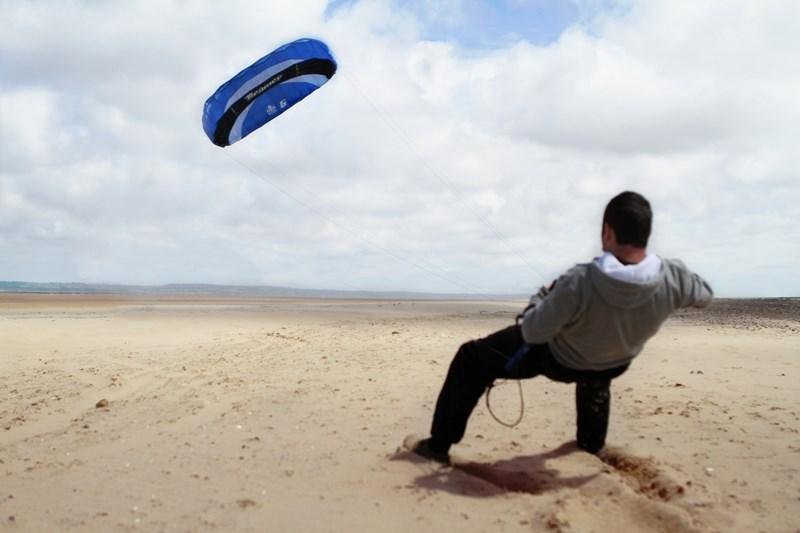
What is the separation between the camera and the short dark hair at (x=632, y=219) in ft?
10.1

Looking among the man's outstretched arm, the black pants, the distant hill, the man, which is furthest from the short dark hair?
the distant hill

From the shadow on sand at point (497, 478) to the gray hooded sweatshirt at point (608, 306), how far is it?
670 mm

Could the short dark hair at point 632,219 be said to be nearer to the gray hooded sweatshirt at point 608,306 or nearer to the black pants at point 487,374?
the gray hooded sweatshirt at point 608,306

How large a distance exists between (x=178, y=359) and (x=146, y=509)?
555 centimetres

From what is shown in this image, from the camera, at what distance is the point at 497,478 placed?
3475mm

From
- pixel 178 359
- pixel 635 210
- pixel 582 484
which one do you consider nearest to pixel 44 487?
pixel 582 484

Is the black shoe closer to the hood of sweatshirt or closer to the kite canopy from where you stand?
the hood of sweatshirt

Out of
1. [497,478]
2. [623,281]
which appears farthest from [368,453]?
[623,281]

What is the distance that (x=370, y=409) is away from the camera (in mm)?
5152

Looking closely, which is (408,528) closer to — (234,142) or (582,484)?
(582,484)

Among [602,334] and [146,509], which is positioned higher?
[602,334]

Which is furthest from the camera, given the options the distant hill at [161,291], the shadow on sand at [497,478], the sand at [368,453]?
the distant hill at [161,291]

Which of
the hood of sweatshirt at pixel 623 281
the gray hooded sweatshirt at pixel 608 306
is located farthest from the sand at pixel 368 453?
the hood of sweatshirt at pixel 623 281

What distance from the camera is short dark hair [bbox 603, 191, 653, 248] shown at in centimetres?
309
